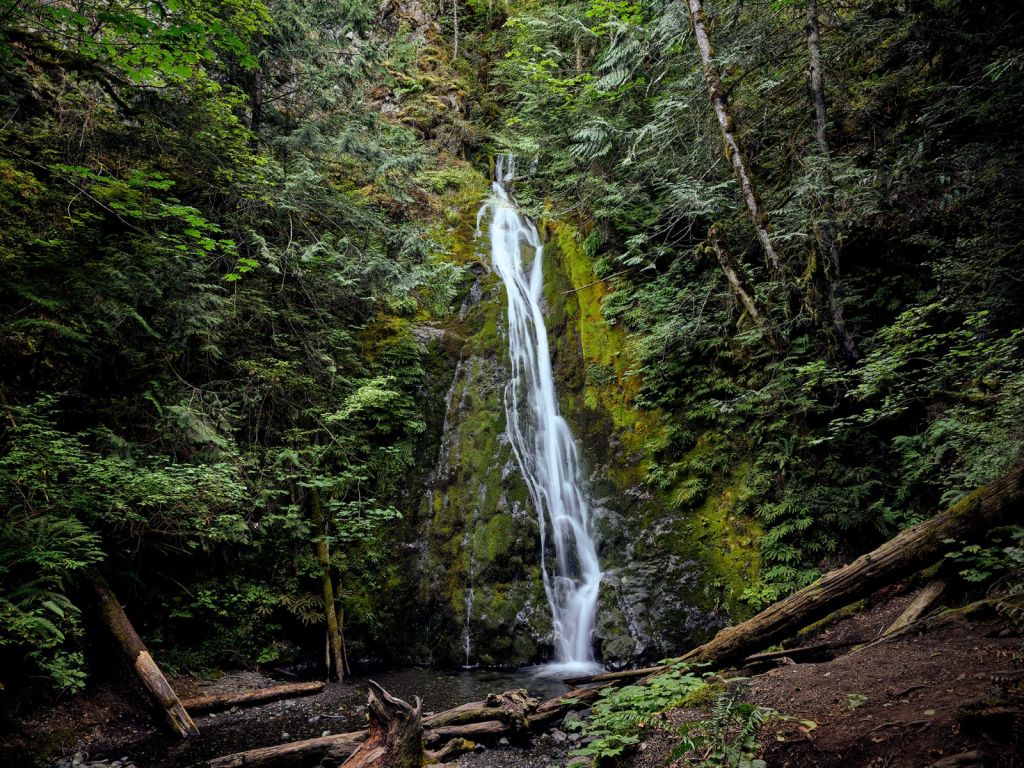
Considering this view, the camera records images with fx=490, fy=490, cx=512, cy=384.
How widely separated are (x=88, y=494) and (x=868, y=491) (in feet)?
30.9

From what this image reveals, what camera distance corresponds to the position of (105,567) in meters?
6.93

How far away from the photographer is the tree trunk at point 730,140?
7188 mm

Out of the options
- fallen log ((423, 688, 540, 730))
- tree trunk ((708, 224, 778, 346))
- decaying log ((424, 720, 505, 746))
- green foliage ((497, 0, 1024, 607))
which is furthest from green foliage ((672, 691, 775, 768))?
tree trunk ((708, 224, 778, 346))

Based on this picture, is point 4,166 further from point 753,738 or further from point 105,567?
point 753,738

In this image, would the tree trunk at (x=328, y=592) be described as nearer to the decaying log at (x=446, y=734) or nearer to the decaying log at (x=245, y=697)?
the decaying log at (x=245, y=697)

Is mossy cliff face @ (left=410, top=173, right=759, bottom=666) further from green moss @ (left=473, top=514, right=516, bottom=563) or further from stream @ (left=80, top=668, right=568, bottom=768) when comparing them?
stream @ (left=80, top=668, right=568, bottom=768)

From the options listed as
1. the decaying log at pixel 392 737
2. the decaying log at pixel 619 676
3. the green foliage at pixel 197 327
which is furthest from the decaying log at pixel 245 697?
the decaying log at pixel 619 676

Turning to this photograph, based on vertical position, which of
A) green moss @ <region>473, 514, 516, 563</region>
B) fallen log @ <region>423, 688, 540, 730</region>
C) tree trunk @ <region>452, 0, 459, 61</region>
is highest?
tree trunk @ <region>452, 0, 459, 61</region>

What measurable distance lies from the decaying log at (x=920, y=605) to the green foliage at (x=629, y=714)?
200cm

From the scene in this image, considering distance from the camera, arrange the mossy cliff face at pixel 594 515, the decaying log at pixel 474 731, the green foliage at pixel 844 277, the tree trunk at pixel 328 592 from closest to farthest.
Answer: the decaying log at pixel 474 731 < the green foliage at pixel 844 277 < the mossy cliff face at pixel 594 515 < the tree trunk at pixel 328 592

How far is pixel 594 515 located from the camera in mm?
9102

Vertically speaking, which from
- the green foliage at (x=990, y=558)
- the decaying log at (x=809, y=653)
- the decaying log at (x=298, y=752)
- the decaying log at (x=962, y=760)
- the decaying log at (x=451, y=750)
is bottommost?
the decaying log at (x=451, y=750)

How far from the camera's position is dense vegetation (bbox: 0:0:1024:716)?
5.34 m

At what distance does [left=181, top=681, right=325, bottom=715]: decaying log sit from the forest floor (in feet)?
0.47
